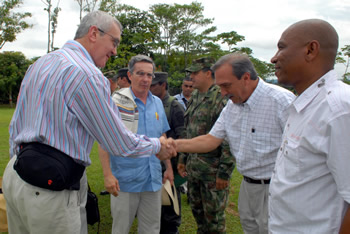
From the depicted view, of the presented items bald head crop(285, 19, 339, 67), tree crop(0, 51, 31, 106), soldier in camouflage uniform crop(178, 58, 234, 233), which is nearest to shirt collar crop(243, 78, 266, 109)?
soldier in camouflage uniform crop(178, 58, 234, 233)

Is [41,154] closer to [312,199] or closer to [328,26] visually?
[312,199]

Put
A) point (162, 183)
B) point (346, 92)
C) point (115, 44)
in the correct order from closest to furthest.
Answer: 1. point (346, 92)
2. point (115, 44)
3. point (162, 183)

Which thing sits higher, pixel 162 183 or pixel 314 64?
pixel 314 64

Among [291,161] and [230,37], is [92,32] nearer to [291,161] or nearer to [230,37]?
[291,161]

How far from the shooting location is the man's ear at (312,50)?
149cm

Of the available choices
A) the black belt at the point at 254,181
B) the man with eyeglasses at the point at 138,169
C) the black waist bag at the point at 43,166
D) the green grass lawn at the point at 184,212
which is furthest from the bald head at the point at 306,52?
the green grass lawn at the point at 184,212

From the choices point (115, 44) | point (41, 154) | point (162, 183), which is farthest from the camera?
point (162, 183)

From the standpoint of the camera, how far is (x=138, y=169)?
123 inches

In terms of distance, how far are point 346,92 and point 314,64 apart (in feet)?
0.79

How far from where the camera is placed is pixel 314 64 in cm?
153

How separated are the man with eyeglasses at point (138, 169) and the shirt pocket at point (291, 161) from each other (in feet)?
6.09

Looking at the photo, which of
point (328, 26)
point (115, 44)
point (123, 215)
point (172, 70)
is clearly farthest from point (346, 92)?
point (172, 70)

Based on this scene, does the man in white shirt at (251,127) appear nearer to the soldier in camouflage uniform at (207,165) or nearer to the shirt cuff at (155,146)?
the soldier in camouflage uniform at (207,165)

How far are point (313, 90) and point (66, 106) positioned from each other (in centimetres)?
151
